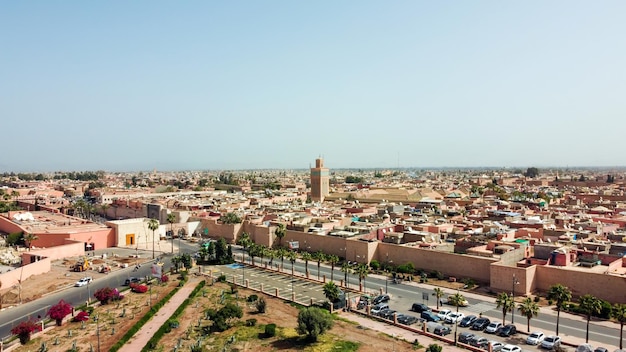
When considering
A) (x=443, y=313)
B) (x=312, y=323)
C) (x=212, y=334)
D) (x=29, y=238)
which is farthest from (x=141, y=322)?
(x=29, y=238)

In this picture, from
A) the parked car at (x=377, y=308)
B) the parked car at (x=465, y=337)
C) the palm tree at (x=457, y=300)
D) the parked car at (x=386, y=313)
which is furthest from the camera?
the parked car at (x=377, y=308)

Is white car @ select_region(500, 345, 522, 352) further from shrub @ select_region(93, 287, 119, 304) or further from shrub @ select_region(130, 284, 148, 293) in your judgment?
shrub @ select_region(130, 284, 148, 293)

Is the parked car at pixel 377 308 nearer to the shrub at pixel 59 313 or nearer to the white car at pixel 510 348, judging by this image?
the white car at pixel 510 348

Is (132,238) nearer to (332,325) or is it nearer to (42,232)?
(42,232)

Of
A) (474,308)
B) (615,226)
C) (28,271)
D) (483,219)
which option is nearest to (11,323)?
(28,271)

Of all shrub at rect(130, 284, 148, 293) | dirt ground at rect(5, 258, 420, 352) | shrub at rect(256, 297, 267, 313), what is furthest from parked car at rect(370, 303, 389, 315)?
shrub at rect(130, 284, 148, 293)

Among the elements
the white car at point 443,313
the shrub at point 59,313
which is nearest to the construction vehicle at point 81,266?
the shrub at point 59,313

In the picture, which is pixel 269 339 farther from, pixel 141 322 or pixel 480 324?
pixel 480 324
